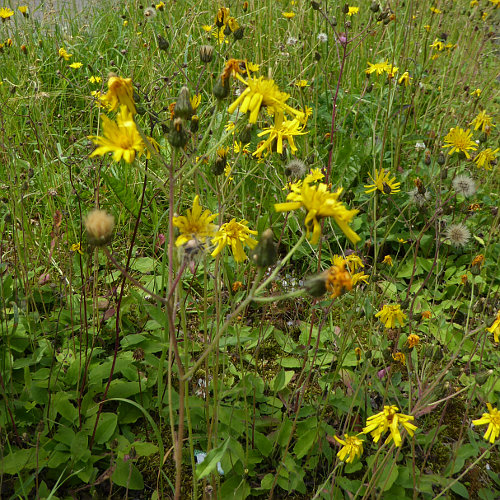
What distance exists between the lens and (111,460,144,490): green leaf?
135cm

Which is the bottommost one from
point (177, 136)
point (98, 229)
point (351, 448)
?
point (351, 448)

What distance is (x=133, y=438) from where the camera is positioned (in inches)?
61.4

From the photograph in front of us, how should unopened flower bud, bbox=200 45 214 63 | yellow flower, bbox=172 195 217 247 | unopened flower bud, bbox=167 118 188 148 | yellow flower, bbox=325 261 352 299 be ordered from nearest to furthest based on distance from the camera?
yellow flower, bbox=325 261 352 299 → unopened flower bud, bbox=167 118 188 148 → yellow flower, bbox=172 195 217 247 → unopened flower bud, bbox=200 45 214 63

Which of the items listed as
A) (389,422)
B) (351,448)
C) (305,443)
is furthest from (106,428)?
(389,422)

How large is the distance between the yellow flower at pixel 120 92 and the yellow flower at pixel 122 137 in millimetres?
41

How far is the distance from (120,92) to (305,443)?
1.17 m

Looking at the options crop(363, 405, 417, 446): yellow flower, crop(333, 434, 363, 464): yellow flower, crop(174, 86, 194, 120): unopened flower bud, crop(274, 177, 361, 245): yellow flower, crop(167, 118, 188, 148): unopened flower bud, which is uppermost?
crop(174, 86, 194, 120): unopened flower bud

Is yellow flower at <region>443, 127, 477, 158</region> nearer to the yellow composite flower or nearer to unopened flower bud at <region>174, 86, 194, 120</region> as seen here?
the yellow composite flower

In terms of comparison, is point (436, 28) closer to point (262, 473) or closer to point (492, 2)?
point (492, 2)

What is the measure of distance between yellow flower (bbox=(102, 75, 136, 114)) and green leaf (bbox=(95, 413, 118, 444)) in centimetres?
100

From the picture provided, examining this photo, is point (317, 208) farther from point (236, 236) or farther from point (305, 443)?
point (305, 443)

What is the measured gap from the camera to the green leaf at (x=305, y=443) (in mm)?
1490

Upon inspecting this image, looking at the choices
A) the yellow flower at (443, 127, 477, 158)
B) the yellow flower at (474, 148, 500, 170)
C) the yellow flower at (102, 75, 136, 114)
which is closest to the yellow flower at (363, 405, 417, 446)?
the yellow flower at (102, 75, 136, 114)

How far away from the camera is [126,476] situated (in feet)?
4.50
